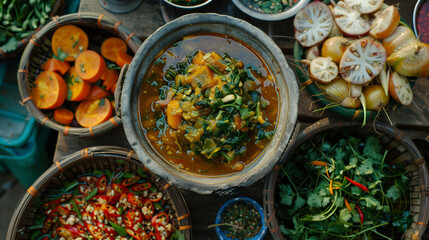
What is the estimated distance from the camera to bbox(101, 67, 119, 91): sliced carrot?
2.65 metres

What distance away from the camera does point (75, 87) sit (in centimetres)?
265

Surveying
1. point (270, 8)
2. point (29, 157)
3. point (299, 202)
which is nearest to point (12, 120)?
point (29, 157)

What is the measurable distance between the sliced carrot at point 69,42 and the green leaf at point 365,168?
2201 millimetres

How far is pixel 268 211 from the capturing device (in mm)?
2361

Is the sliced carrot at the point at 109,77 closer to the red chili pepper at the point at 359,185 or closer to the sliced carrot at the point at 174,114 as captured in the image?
the sliced carrot at the point at 174,114

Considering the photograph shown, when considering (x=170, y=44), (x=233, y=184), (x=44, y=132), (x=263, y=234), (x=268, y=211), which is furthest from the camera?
(x=44, y=132)

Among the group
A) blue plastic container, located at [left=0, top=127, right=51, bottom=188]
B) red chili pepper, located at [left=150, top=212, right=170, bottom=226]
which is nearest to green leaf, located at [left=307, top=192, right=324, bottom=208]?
red chili pepper, located at [left=150, top=212, right=170, bottom=226]

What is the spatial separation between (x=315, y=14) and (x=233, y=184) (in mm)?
1301

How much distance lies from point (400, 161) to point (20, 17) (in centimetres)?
316

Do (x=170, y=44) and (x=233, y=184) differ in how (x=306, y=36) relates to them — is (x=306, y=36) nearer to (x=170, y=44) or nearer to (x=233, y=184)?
(x=170, y=44)

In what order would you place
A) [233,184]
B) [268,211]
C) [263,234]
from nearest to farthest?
[233,184] → [268,211] → [263,234]

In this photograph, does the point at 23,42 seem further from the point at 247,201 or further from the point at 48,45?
the point at 247,201

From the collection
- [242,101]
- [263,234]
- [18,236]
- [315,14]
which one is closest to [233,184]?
[242,101]

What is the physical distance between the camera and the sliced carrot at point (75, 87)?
261cm
